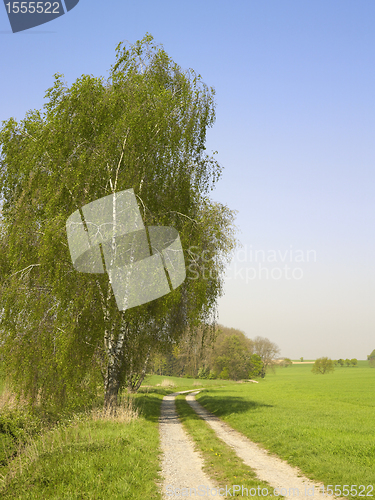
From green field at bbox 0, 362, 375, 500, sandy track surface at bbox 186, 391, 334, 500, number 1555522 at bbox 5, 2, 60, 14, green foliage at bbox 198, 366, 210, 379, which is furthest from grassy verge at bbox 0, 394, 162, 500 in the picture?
green foliage at bbox 198, 366, 210, 379

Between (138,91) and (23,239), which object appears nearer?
(23,239)

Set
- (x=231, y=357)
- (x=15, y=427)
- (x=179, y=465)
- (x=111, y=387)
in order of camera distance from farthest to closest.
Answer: (x=231, y=357) < (x=111, y=387) < (x=15, y=427) < (x=179, y=465)

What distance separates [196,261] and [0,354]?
8.22 metres

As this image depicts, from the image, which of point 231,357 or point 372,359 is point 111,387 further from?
point 372,359

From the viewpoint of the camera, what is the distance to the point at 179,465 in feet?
33.7

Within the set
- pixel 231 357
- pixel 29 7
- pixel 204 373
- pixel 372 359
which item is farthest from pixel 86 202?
pixel 372 359

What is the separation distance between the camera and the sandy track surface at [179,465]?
8377mm

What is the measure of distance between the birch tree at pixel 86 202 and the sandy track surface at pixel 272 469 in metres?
5.04

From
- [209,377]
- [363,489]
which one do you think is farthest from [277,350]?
[363,489]

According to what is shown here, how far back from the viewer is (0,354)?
47.2 ft

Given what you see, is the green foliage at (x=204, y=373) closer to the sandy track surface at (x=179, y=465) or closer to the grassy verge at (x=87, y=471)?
the sandy track surface at (x=179, y=465)

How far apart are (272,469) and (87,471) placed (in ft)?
14.8

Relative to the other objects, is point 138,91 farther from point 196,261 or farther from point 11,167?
point 196,261

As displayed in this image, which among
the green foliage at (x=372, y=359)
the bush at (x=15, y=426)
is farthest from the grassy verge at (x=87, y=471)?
the green foliage at (x=372, y=359)
